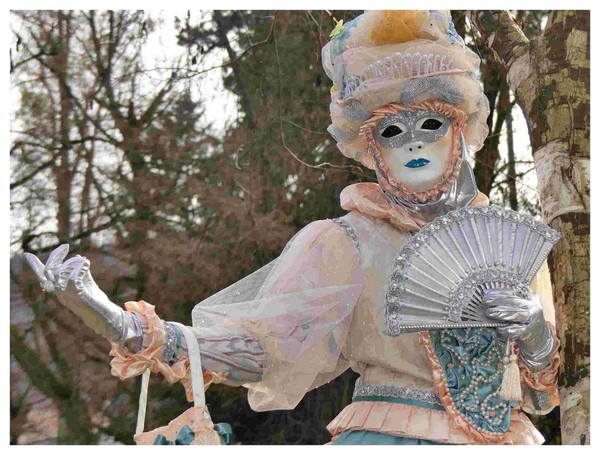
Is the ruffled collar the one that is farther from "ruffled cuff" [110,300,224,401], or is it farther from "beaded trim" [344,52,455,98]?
"ruffled cuff" [110,300,224,401]

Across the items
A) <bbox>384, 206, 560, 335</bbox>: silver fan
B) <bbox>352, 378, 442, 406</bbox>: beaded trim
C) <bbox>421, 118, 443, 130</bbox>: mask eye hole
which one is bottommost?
<bbox>352, 378, 442, 406</bbox>: beaded trim

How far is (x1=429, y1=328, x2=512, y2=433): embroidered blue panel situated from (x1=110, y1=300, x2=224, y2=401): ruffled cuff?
1.98ft

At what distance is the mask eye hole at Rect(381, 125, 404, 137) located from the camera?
2861 millimetres

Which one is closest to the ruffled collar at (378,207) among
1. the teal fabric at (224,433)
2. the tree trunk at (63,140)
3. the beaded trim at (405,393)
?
the beaded trim at (405,393)

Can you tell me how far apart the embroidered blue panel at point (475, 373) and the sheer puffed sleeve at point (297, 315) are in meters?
0.24

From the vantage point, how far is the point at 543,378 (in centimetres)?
287

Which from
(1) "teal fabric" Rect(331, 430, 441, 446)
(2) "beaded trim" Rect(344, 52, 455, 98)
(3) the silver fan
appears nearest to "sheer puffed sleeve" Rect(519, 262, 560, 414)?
(3) the silver fan

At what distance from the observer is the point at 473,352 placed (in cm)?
274

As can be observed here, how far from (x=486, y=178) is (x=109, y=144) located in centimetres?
239

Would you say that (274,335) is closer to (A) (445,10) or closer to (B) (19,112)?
(A) (445,10)

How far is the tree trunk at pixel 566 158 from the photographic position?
303cm

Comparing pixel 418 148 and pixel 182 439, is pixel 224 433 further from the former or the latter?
pixel 418 148

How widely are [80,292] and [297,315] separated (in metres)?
0.56

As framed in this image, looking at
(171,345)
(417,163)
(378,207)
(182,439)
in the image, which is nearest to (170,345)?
(171,345)
